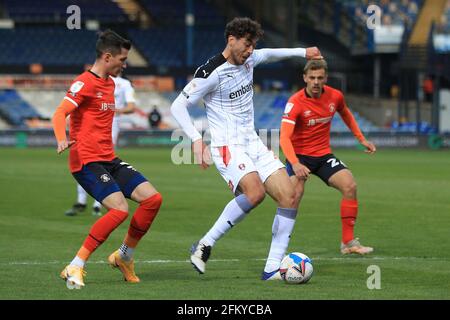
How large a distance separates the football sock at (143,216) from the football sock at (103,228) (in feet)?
0.93

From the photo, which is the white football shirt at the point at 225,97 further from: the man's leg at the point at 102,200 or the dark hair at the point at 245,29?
the man's leg at the point at 102,200

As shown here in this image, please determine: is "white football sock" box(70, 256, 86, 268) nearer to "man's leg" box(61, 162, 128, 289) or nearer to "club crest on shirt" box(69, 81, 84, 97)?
"man's leg" box(61, 162, 128, 289)

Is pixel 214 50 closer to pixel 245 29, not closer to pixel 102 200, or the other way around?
pixel 245 29

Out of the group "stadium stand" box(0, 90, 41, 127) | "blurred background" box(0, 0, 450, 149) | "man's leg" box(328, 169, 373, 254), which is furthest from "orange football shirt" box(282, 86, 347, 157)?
"stadium stand" box(0, 90, 41, 127)

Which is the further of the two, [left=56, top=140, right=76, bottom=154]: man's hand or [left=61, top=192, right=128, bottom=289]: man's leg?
[left=61, top=192, right=128, bottom=289]: man's leg

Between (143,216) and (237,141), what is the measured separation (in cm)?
119

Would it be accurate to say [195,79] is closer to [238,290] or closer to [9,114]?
[238,290]

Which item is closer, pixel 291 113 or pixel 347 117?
pixel 291 113

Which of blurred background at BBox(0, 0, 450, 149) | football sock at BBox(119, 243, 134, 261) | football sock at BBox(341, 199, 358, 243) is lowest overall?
blurred background at BBox(0, 0, 450, 149)

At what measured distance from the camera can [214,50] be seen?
57406mm

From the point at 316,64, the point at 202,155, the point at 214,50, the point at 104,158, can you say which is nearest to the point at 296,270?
the point at 202,155

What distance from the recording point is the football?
9562 millimetres
